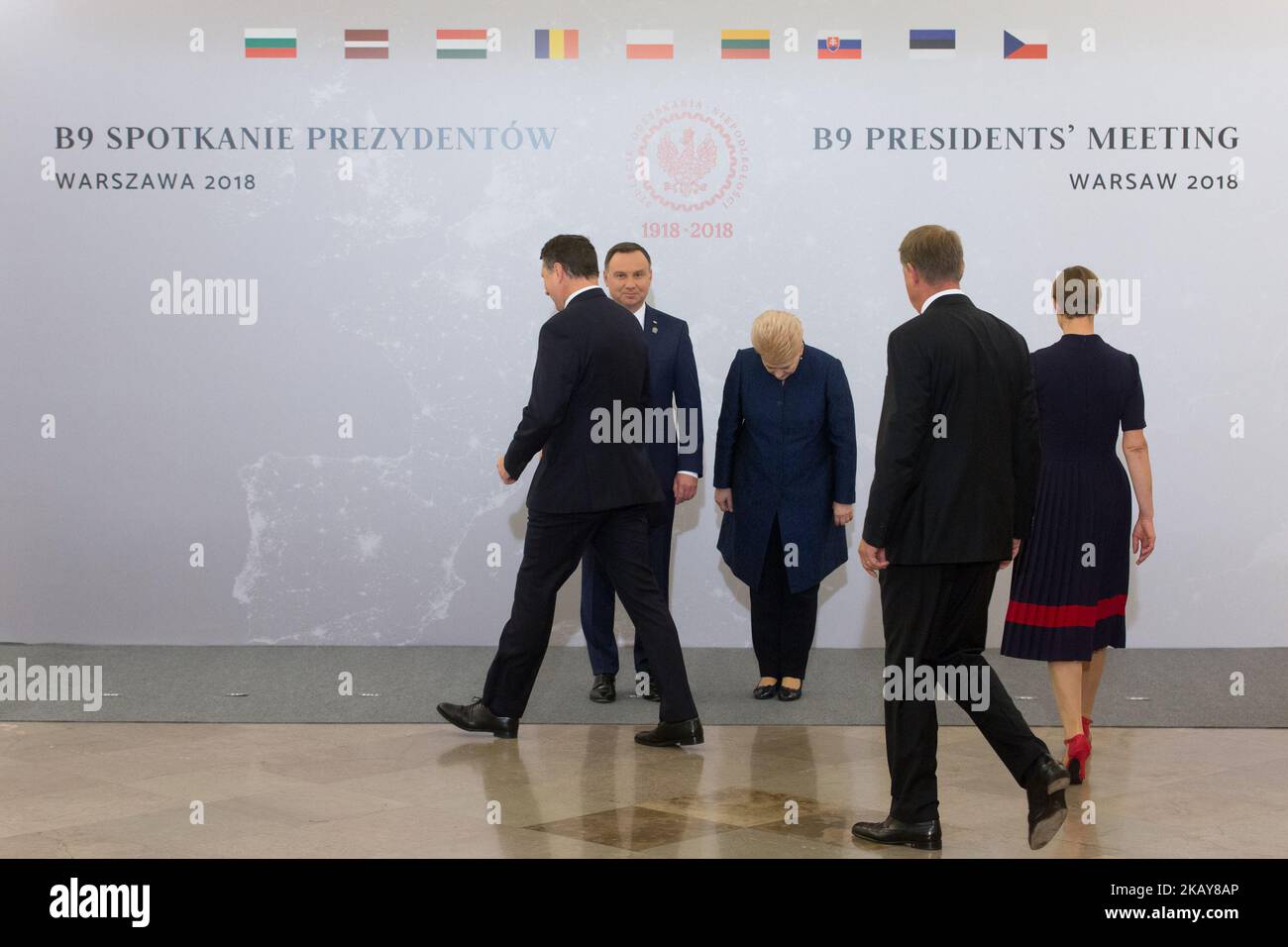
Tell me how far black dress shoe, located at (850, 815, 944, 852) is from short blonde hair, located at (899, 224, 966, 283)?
137 cm

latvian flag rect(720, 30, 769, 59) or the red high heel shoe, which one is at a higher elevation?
latvian flag rect(720, 30, 769, 59)

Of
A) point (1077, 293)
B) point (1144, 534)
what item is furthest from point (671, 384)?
point (1144, 534)

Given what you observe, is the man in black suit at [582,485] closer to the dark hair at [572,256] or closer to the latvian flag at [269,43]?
the dark hair at [572,256]

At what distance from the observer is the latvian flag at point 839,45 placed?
6984mm

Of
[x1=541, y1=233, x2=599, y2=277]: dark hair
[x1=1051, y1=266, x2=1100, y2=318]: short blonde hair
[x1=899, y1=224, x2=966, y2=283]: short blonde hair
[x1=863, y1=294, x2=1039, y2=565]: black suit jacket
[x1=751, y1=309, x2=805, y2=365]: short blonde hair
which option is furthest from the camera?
[x1=751, y1=309, x2=805, y2=365]: short blonde hair

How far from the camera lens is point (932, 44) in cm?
698

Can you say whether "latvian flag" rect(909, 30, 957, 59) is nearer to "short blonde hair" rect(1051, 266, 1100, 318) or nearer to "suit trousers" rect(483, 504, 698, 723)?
"short blonde hair" rect(1051, 266, 1100, 318)

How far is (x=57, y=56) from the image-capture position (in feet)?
23.0

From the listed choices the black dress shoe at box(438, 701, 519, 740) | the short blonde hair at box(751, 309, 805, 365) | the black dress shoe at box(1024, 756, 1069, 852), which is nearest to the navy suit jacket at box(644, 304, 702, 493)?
the short blonde hair at box(751, 309, 805, 365)

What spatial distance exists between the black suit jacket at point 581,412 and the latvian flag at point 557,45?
230 centimetres

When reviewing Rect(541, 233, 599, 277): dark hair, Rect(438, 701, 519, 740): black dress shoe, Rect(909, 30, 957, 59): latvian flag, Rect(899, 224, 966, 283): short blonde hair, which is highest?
Rect(909, 30, 957, 59): latvian flag

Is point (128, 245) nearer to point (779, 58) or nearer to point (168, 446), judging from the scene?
point (168, 446)

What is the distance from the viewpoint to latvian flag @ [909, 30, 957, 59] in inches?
275

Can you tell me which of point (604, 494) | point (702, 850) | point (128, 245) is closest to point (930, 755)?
point (702, 850)
